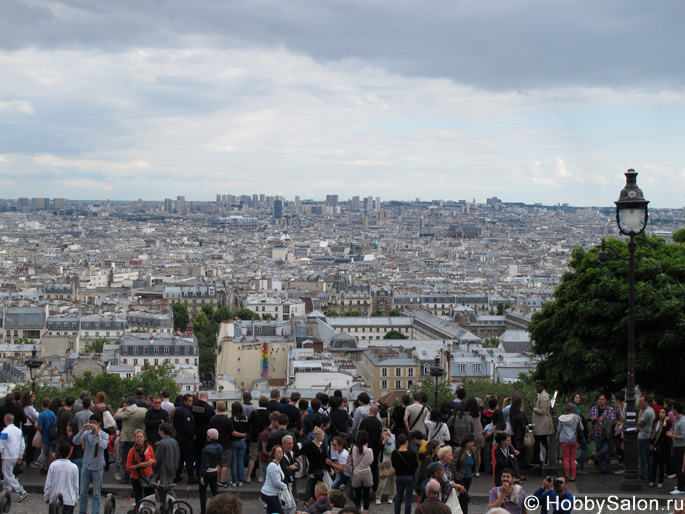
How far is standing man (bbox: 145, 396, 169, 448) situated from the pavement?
1.00 meters

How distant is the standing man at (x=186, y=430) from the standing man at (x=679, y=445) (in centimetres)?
581

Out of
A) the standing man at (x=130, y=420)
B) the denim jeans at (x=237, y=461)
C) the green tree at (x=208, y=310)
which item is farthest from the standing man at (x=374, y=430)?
the green tree at (x=208, y=310)

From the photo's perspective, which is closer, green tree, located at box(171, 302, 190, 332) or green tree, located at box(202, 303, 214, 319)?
green tree, located at box(171, 302, 190, 332)

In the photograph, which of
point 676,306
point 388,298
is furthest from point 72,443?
point 388,298

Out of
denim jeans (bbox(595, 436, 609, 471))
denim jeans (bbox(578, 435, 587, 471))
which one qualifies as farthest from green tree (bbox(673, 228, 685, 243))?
denim jeans (bbox(578, 435, 587, 471))

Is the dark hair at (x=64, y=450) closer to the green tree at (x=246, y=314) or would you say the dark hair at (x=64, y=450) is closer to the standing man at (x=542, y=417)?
the standing man at (x=542, y=417)

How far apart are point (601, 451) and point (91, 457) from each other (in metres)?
6.52

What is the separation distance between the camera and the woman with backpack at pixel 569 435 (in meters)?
12.0

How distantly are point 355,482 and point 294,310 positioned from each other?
68483 mm

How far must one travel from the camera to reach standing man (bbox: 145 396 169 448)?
37.5 ft

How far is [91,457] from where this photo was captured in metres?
11.1

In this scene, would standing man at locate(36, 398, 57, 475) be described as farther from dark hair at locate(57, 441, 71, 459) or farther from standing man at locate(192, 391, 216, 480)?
dark hair at locate(57, 441, 71, 459)

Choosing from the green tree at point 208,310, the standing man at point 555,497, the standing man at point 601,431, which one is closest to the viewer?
the standing man at point 555,497

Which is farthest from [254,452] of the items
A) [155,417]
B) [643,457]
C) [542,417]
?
[643,457]
